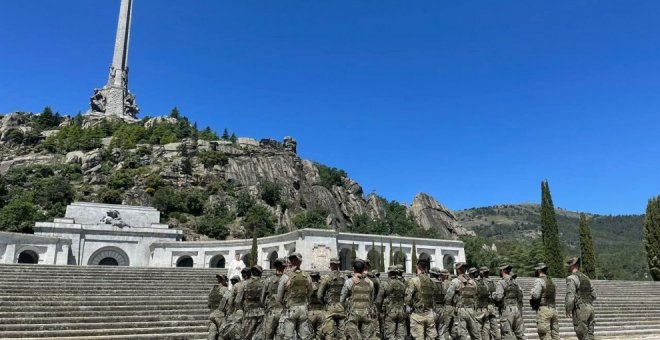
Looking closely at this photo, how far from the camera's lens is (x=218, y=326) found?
945 centimetres

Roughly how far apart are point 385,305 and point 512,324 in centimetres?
280

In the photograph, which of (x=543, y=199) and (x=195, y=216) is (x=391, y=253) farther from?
(x=195, y=216)

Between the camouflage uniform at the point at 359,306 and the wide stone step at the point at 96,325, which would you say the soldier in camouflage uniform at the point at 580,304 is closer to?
the camouflage uniform at the point at 359,306

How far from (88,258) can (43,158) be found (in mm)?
43456

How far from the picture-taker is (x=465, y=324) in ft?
30.5

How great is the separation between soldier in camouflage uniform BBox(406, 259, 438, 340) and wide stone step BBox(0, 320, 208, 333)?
7.40m

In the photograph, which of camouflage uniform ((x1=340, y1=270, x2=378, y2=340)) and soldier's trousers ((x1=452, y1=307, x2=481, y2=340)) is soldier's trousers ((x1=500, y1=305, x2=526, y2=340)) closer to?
soldier's trousers ((x1=452, y1=307, x2=481, y2=340))

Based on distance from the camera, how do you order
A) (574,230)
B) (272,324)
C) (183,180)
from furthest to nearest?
(574,230)
(183,180)
(272,324)

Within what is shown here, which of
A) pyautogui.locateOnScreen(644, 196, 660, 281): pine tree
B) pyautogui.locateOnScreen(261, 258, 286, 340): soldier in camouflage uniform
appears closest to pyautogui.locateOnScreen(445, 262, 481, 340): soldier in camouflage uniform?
pyautogui.locateOnScreen(261, 258, 286, 340): soldier in camouflage uniform

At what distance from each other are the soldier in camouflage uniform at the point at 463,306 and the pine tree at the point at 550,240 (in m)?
29.1

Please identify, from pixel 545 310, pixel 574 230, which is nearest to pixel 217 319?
pixel 545 310

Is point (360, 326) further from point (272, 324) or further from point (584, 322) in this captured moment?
point (584, 322)

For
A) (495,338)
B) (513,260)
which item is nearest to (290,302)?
(495,338)

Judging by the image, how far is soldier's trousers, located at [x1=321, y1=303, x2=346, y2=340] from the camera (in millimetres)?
7712
